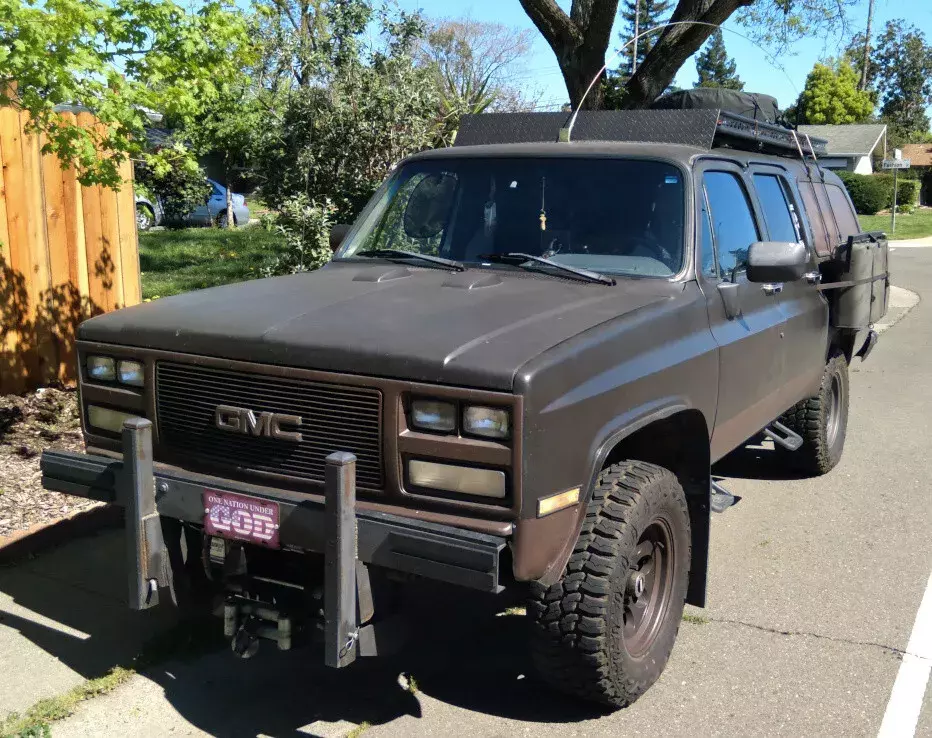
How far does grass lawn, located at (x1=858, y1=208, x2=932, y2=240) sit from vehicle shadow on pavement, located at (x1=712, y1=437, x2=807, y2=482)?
29.4 metres

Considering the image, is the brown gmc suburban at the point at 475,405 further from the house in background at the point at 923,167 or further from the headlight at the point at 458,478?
the house in background at the point at 923,167

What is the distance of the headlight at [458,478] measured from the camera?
10.4 ft

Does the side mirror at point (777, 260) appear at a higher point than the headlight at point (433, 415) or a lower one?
higher

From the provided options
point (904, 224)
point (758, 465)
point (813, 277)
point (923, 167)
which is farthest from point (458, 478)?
point (923, 167)

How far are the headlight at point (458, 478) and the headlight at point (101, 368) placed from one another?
143cm

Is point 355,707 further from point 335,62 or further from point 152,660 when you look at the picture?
point 335,62

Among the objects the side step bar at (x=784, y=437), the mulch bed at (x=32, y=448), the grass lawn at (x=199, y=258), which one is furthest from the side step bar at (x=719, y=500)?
the grass lawn at (x=199, y=258)

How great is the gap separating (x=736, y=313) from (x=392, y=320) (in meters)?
1.82

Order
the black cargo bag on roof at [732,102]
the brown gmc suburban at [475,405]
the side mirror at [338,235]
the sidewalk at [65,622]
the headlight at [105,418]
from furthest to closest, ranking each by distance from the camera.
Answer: the black cargo bag on roof at [732,102] → the side mirror at [338,235] → the sidewalk at [65,622] → the headlight at [105,418] → the brown gmc suburban at [475,405]

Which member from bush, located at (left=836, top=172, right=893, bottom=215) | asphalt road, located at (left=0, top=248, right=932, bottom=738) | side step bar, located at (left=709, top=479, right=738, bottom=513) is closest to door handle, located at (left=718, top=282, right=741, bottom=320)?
side step bar, located at (left=709, top=479, right=738, bottom=513)

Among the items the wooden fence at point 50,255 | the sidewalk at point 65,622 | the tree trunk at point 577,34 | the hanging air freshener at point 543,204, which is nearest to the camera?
the sidewalk at point 65,622

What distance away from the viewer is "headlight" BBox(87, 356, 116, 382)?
156 inches

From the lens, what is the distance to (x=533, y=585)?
11.1 ft

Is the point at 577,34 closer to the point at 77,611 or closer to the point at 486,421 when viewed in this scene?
the point at 77,611
